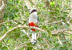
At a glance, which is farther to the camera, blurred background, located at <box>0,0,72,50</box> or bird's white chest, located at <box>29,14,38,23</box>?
bird's white chest, located at <box>29,14,38,23</box>

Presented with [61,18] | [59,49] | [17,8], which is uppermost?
[17,8]

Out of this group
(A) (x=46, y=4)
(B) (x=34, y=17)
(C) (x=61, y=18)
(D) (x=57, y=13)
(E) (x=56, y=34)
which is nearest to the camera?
(E) (x=56, y=34)

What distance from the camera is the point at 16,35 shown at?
2.42 meters

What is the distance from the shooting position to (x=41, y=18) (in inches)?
124

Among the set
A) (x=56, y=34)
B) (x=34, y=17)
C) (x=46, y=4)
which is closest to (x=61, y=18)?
(x=56, y=34)

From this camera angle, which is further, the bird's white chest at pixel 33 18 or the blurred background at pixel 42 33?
the bird's white chest at pixel 33 18

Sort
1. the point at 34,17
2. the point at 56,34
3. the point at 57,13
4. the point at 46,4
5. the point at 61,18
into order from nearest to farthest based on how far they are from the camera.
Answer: the point at 56,34 → the point at 61,18 → the point at 57,13 → the point at 34,17 → the point at 46,4

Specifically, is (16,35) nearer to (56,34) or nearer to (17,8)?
(17,8)

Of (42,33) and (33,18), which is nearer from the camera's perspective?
(42,33)

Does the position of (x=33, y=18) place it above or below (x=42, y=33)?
above

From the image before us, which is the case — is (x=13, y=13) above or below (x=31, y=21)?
above

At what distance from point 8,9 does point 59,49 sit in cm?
178

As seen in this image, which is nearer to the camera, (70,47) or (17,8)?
(70,47)

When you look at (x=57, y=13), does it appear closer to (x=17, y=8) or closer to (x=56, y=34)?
(x=17, y=8)
